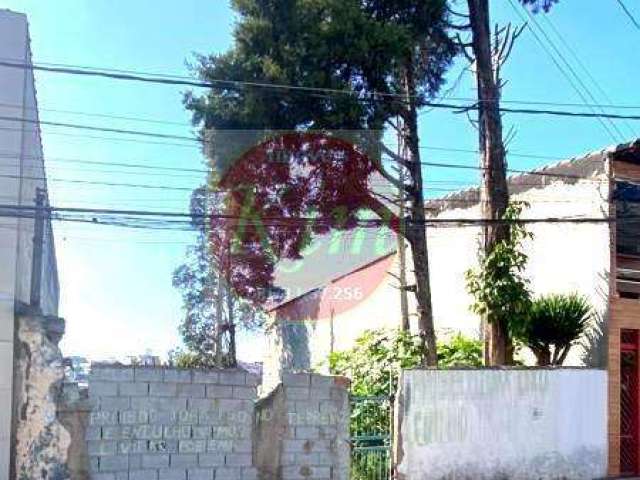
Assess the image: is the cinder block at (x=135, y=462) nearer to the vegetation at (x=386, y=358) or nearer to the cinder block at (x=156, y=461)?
the cinder block at (x=156, y=461)

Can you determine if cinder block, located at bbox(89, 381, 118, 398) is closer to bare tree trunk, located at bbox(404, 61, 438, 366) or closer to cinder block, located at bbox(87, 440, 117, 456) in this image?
cinder block, located at bbox(87, 440, 117, 456)

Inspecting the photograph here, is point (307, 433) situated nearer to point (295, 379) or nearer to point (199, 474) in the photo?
point (295, 379)

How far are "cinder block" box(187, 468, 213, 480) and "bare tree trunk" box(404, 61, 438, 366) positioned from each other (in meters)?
5.44

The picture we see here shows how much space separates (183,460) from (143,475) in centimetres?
43

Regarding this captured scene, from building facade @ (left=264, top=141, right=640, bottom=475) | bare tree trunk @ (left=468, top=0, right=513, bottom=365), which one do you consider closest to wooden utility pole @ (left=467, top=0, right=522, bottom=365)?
bare tree trunk @ (left=468, top=0, right=513, bottom=365)

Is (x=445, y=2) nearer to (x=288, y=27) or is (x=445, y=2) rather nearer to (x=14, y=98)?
(x=288, y=27)

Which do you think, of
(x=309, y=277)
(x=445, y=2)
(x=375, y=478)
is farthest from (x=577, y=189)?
(x=309, y=277)

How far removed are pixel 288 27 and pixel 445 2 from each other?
2.65 metres

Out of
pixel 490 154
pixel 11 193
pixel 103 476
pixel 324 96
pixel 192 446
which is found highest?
pixel 324 96

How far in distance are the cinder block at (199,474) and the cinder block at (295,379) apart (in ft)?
4.09

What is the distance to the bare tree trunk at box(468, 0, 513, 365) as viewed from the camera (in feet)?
41.5

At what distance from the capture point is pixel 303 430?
30.0 feet

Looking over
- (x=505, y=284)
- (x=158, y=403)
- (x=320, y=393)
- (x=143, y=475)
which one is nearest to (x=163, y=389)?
(x=158, y=403)

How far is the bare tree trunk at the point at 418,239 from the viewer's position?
1334cm
